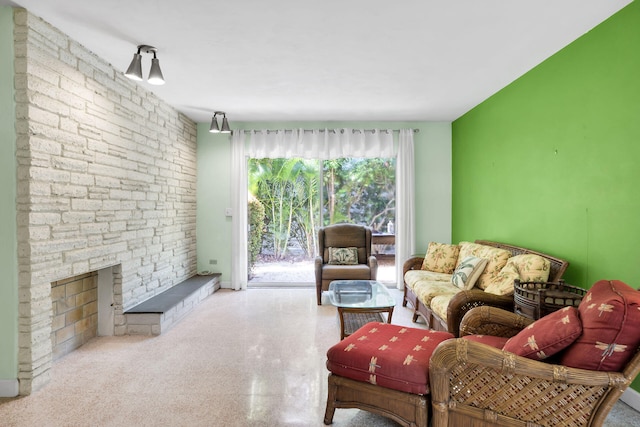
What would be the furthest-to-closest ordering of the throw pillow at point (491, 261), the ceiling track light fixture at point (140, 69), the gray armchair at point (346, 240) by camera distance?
the gray armchair at point (346, 240), the throw pillow at point (491, 261), the ceiling track light fixture at point (140, 69)

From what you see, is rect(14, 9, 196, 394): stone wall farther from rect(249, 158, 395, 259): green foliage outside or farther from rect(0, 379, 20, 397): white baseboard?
rect(249, 158, 395, 259): green foliage outside

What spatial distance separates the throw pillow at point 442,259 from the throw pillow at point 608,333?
267 centimetres

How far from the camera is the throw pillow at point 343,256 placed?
486 centimetres

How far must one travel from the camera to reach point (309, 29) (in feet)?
8.43

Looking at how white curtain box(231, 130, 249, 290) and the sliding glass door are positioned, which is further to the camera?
the sliding glass door

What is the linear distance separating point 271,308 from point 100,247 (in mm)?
2011

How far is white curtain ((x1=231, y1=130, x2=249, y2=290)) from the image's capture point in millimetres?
5293

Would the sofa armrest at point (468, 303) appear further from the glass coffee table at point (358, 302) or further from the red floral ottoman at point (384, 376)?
the red floral ottoman at point (384, 376)

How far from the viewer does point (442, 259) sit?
4203mm

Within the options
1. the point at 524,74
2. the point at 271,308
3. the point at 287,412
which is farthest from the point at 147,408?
the point at 524,74

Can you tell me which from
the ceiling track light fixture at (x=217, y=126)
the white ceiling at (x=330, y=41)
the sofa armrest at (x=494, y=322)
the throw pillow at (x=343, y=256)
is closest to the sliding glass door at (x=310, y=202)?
the throw pillow at (x=343, y=256)

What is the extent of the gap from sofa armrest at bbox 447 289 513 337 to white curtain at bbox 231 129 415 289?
101 inches

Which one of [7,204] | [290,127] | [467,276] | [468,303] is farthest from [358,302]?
[290,127]

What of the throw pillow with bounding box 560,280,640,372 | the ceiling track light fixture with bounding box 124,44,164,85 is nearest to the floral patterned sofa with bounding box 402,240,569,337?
the throw pillow with bounding box 560,280,640,372
